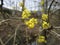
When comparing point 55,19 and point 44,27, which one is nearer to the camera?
point 44,27

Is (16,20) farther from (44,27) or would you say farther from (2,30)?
(44,27)

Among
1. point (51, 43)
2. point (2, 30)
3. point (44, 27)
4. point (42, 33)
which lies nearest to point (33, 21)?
point (44, 27)

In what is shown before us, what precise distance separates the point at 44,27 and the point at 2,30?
71 cm

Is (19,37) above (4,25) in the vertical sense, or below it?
below

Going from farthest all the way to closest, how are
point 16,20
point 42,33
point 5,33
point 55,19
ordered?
1. point 55,19
2. point 5,33
3. point 16,20
4. point 42,33

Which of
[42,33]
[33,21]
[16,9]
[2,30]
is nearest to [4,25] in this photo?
[2,30]

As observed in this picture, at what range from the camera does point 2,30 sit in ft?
6.93

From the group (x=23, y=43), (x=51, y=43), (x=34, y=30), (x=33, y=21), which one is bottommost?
(x=51, y=43)

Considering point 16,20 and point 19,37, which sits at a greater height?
point 16,20

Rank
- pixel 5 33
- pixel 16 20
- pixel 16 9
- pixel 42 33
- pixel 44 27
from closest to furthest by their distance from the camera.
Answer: pixel 44 27
pixel 42 33
pixel 16 20
pixel 5 33
pixel 16 9

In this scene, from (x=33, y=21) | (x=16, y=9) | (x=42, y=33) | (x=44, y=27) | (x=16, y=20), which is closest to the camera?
(x=33, y=21)

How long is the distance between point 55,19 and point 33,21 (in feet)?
3.76

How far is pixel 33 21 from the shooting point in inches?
56.2

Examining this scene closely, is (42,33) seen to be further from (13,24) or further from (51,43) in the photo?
(51,43)
